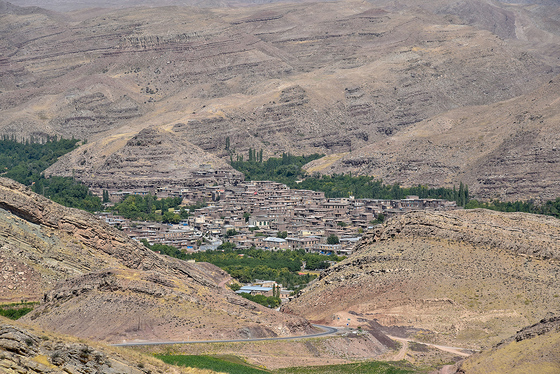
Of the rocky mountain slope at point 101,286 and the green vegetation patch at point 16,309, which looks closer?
the rocky mountain slope at point 101,286

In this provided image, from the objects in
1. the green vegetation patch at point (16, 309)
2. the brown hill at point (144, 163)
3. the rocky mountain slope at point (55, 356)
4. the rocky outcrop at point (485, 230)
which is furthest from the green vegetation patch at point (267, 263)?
the brown hill at point (144, 163)

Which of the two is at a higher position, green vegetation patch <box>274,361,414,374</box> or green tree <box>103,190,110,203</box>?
green vegetation patch <box>274,361,414,374</box>

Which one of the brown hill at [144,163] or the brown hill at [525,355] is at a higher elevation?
the brown hill at [525,355]

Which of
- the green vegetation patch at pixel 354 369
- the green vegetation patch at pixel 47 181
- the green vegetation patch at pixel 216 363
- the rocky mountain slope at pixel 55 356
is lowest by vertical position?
the green vegetation patch at pixel 47 181

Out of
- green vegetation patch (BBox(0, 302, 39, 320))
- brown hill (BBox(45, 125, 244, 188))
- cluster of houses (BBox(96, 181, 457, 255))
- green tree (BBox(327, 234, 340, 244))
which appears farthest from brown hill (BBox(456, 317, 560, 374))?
brown hill (BBox(45, 125, 244, 188))

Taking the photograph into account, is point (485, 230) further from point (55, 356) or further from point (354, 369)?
point (55, 356)

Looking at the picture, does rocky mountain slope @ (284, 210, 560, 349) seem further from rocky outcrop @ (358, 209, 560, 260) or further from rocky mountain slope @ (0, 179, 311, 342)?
rocky mountain slope @ (0, 179, 311, 342)

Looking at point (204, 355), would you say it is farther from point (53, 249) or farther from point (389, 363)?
point (53, 249)

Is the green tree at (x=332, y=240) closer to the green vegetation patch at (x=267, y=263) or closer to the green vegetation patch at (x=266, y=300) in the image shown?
the green vegetation patch at (x=267, y=263)
